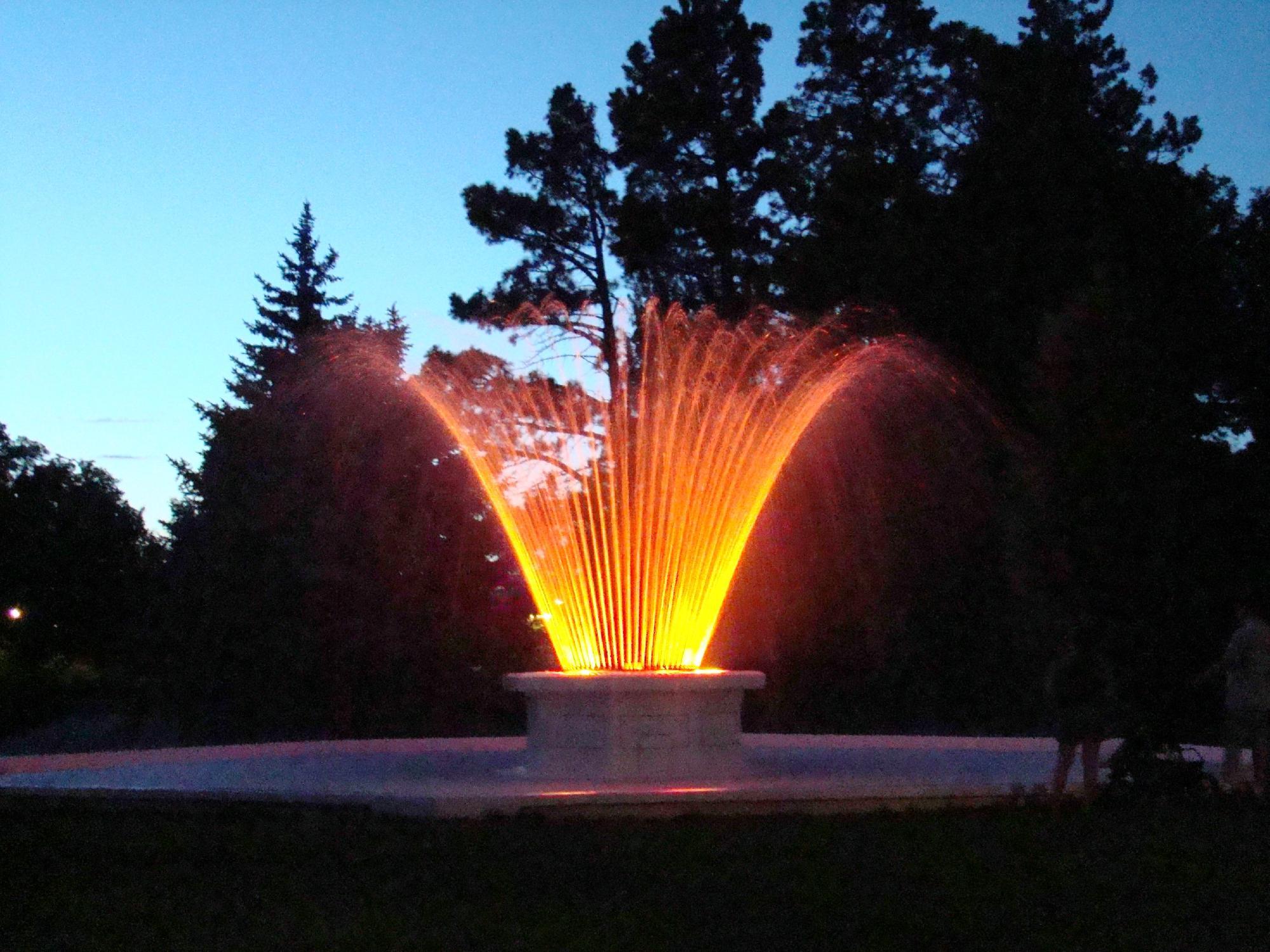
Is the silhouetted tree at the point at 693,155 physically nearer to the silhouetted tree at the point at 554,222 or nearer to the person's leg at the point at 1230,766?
the silhouetted tree at the point at 554,222

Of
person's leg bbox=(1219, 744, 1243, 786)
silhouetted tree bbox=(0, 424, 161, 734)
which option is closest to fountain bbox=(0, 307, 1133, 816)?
person's leg bbox=(1219, 744, 1243, 786)

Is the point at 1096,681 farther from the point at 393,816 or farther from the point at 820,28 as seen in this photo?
the point at 820,28

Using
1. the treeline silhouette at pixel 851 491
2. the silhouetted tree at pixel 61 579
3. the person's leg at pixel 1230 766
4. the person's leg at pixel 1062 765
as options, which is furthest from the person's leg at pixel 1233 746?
the silhouetted tree at pixel 61 579

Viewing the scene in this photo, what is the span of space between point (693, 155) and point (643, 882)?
25.7 meters

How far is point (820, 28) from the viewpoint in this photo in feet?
108

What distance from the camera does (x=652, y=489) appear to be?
49.3 feet

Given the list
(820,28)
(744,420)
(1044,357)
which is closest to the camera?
(1044,357)

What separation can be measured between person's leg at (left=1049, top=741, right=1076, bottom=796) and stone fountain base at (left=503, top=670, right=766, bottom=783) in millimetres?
2603

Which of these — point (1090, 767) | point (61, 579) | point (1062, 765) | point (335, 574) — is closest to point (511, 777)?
point (1062, 765)

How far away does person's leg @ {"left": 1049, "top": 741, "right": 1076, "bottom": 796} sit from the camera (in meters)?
10.0

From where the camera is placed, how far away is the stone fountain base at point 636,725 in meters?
11.5

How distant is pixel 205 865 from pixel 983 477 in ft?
50.8

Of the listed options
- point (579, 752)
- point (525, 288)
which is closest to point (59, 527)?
point (525, 288)

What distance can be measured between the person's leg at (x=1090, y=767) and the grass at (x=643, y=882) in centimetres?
37
